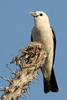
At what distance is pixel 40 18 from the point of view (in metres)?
8.10

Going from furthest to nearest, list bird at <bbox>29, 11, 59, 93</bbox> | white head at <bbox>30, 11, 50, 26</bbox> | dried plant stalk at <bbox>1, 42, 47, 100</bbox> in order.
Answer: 1. white head at <bbox>30, 11, 50, 26</bbox>
2. bird at <bbox>29, 11, 59, 93</bbox>
3. dried plant stalk at <bbox>1, 42, 47, 100</bbox>

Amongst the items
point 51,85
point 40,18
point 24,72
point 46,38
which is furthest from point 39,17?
point 24,72

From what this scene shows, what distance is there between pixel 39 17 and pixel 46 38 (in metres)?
0.61

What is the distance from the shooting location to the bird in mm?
7870

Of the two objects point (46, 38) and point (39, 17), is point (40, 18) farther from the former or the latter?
point (46, 38)

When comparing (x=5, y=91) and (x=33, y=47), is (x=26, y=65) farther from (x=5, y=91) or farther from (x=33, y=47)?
(x=33, y=47)

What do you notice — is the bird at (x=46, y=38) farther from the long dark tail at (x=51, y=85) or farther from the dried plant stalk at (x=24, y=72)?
the dried plant stalk at (x=24, y=72)

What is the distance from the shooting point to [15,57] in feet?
12.7

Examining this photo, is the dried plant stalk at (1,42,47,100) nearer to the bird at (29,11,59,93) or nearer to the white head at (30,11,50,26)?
the bird at (29,11,59,93)

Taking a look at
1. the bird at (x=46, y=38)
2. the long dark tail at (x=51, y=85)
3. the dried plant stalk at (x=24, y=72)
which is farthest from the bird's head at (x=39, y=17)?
the dried plant stalk at (x=24, y=72)

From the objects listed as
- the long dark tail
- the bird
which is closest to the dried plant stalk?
the bird

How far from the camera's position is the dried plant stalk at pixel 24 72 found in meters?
3.11

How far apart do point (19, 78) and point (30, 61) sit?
2.03ft

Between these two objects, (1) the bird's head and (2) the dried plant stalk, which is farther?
(1) the bird's head
